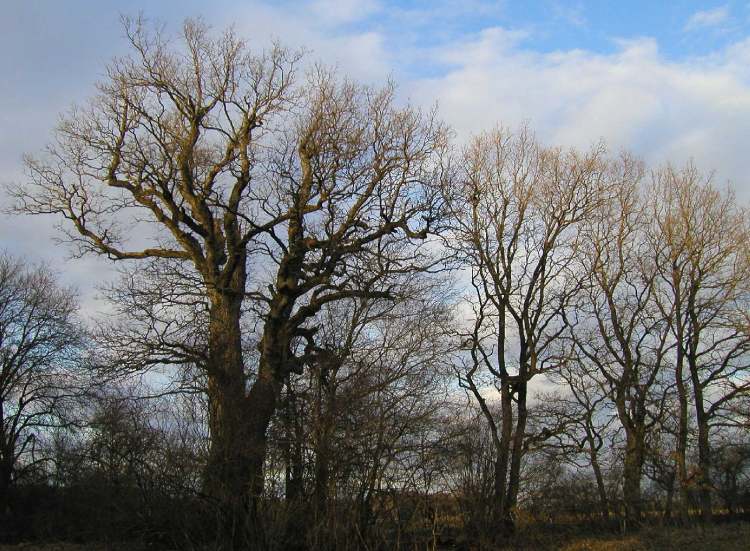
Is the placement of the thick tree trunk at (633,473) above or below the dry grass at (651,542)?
above

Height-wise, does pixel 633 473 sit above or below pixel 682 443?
below

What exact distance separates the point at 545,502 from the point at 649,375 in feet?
58.2

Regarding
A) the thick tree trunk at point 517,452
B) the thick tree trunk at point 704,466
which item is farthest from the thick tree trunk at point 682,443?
the thick tree trunk at point 517,452

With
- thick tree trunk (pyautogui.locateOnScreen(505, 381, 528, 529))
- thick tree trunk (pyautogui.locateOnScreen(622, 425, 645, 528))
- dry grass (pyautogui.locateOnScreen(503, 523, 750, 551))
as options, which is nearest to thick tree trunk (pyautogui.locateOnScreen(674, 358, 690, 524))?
thick tree trunk (pyautogui.locateOnScreen(622, 425, 645, 528))

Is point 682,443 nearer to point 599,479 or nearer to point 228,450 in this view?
point 599,479

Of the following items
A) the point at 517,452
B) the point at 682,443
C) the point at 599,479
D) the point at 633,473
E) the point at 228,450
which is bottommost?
the point at 599,479

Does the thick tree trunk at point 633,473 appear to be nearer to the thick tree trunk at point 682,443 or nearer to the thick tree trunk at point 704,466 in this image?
the thick tree trunk at point 682,443

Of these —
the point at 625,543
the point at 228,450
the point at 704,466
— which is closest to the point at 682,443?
the point at 704,466

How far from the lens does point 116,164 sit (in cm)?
2052

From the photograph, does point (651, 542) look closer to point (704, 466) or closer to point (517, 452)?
point (517, 452)

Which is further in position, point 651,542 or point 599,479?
point 599,479

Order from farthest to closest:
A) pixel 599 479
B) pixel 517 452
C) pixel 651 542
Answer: pixel 517 452
pixel 599 479
pixel 651 542

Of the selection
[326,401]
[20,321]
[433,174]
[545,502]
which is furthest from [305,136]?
[20,321]

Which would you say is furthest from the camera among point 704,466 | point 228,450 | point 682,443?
point 682,443
